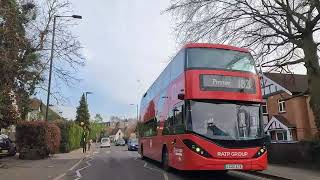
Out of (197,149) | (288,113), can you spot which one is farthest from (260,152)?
(288,113)

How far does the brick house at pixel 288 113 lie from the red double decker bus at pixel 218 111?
1046 inches

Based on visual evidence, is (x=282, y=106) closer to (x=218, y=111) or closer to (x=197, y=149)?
(x=218, y=111)

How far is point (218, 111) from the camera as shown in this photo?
46.1 feet

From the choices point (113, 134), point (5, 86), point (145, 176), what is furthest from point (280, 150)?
point (113, 134)

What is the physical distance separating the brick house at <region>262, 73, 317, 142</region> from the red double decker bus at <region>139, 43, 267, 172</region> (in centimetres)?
2658

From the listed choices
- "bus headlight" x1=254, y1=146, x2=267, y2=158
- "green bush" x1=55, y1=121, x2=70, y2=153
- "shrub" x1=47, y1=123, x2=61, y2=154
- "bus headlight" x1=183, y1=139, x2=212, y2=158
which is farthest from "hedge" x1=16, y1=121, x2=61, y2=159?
"bus headlight" x1=254, y1=146, x2=267, y2=158

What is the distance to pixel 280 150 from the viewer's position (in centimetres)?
2173

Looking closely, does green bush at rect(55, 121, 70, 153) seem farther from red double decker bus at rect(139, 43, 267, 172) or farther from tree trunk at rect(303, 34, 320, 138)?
red double decker bus at rect(139, 43, 267, 172)

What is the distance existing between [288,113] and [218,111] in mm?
32602

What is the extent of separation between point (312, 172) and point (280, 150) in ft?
16.5

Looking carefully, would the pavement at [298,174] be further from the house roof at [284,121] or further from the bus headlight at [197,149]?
the house roof at [284,121]

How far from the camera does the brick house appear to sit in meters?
42.2

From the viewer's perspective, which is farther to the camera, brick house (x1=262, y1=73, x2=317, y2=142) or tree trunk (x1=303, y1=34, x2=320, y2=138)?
brick house (x1=262, y1=73, x2=317, y2=142)

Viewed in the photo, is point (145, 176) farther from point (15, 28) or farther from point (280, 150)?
point (15, 28)
